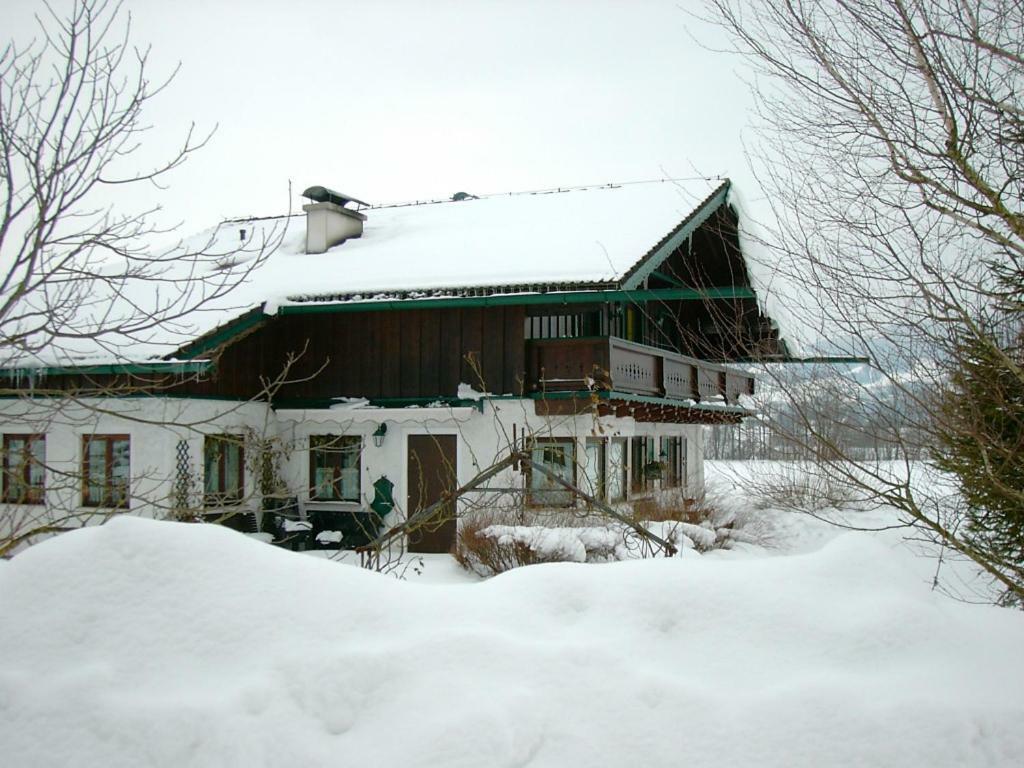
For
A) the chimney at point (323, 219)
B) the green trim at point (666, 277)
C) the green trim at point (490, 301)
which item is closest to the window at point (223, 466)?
the green trim at point (490, 301)

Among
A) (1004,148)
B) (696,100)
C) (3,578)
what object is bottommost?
(3,578)

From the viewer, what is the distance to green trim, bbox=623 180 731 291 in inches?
606

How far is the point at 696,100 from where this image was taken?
26.3 feet

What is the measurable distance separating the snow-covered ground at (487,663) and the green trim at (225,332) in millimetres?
11765

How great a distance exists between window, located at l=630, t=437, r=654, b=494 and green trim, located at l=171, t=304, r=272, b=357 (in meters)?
8.27

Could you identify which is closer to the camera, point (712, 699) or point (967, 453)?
point (712, 699)

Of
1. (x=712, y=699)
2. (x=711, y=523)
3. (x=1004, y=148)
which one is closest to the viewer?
(x=712, y=699)

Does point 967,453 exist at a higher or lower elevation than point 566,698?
higher

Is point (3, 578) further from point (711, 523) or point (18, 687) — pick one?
point (711, 523)

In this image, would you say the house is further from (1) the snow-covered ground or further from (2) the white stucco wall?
(1) the snow-covered ground

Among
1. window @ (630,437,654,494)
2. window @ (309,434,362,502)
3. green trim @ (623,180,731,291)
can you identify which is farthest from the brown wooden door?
green trim @ (623,180,731,291)

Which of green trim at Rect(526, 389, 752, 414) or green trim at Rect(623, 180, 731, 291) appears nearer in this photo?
green trim at Rect(623, 180, 731, 291)

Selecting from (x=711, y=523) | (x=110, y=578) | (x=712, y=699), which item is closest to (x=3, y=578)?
(x=110, y=578)

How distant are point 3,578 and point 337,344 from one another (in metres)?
14.6
